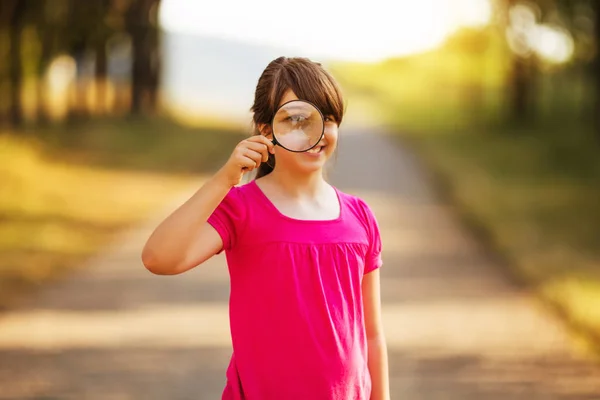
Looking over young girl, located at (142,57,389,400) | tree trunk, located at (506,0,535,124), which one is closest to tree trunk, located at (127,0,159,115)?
tree trunk, located at (506,0,535,124)

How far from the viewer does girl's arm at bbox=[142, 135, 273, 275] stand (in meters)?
2.45

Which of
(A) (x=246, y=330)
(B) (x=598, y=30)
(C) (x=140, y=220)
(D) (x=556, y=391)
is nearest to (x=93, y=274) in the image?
(C) (x=140, y=220)

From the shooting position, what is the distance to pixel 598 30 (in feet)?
67.9

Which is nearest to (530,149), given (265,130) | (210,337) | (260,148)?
(210,337)

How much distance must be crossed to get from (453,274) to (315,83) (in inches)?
300

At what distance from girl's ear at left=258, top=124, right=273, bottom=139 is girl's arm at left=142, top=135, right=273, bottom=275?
197mm

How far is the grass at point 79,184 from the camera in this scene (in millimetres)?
10469

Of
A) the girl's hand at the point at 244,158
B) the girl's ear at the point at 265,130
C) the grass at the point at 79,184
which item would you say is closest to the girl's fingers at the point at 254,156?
the girl's hand at the point at 244,158

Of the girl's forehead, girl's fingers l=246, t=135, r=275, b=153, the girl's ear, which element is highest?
the girl's forehead

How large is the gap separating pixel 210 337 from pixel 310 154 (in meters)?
4.75

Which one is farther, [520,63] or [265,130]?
[520,63]

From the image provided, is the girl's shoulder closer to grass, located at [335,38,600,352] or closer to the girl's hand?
the girl's hand

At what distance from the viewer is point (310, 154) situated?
8.64ft

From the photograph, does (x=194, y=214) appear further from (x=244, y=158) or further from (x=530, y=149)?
(x=530, y=149)
